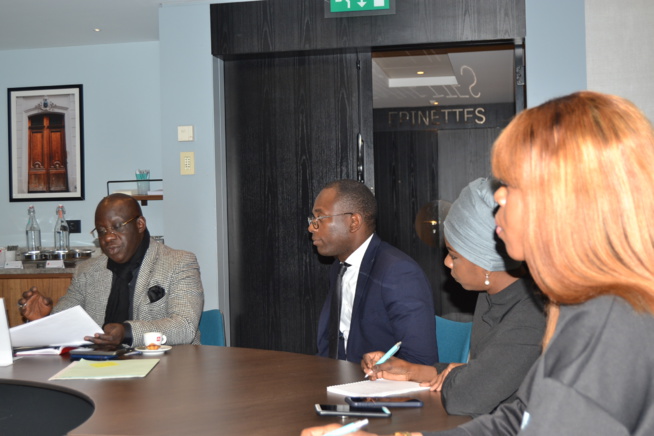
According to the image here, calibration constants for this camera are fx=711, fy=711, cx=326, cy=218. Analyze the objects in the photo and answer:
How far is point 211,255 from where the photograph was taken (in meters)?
4.79

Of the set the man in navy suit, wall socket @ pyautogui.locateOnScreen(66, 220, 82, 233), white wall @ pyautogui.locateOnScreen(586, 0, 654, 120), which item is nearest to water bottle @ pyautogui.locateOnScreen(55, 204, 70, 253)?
wall socket @ pyautogui.locateOnScreen(66, 220, 82, 233)

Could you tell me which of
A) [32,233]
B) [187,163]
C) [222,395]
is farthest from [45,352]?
[32,233]

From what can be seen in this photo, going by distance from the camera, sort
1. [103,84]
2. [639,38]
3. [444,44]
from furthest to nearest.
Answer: [103,84] < [444,44] < [639,38]

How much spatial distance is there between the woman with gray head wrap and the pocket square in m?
1.22

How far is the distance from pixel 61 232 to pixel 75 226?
0.16 m

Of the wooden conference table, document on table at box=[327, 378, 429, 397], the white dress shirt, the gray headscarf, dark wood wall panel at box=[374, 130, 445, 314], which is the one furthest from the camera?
dark wood wall panel at box=[374, 130, 445, 314]

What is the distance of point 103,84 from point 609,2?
396 cm

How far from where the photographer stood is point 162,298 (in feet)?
10.1

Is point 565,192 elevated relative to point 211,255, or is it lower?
elevated

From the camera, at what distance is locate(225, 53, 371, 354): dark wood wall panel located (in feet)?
15.9

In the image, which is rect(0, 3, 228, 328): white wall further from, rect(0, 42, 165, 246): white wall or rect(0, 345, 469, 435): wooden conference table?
rect(0, 345, 469, 435): wooden conference table

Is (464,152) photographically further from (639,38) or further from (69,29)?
(69,29)

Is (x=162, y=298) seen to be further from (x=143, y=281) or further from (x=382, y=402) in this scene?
(x=382, y=402)

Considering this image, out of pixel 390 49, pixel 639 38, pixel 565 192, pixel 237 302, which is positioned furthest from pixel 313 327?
pixel 565 192
